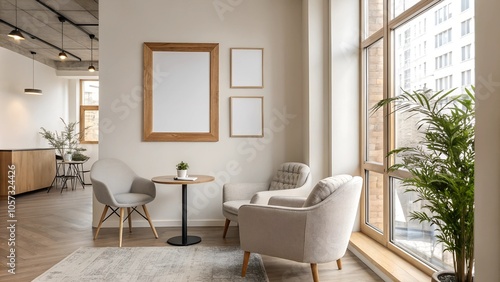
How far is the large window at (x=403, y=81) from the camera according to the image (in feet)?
8.27

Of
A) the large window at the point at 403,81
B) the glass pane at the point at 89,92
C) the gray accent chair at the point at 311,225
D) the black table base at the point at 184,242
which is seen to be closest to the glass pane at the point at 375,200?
the large window at the point at 403,81

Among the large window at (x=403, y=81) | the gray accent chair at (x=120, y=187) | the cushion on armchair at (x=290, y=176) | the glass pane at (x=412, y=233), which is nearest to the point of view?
the large window at (x=403, y=81)

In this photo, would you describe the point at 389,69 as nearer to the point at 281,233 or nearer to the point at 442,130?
the point at 442,130

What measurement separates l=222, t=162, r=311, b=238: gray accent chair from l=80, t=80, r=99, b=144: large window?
680 centimetres

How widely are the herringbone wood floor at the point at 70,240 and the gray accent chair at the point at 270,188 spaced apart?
17.8 inches

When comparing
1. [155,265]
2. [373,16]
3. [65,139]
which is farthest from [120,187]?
[65,139]

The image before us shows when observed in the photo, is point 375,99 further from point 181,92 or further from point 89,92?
point 89,92

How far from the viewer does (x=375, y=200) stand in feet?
12.5

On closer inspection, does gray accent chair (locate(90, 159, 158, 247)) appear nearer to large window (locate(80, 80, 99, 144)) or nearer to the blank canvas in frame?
the blank canvas in frame

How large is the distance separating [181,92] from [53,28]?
4004mm

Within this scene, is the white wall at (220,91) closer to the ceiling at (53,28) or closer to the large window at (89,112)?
the ceiling at (53,28)

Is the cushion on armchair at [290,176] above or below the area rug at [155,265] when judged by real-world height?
above

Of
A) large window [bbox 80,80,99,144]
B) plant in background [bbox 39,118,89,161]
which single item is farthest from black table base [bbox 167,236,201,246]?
large window [bbox 80,80,99,144]

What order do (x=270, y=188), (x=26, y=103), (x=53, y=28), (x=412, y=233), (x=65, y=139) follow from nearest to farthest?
(x=412, y=233)
(x=270, y=188)
(x=53, y=28)
(x=26, y=103)
(x=65, y=139)
